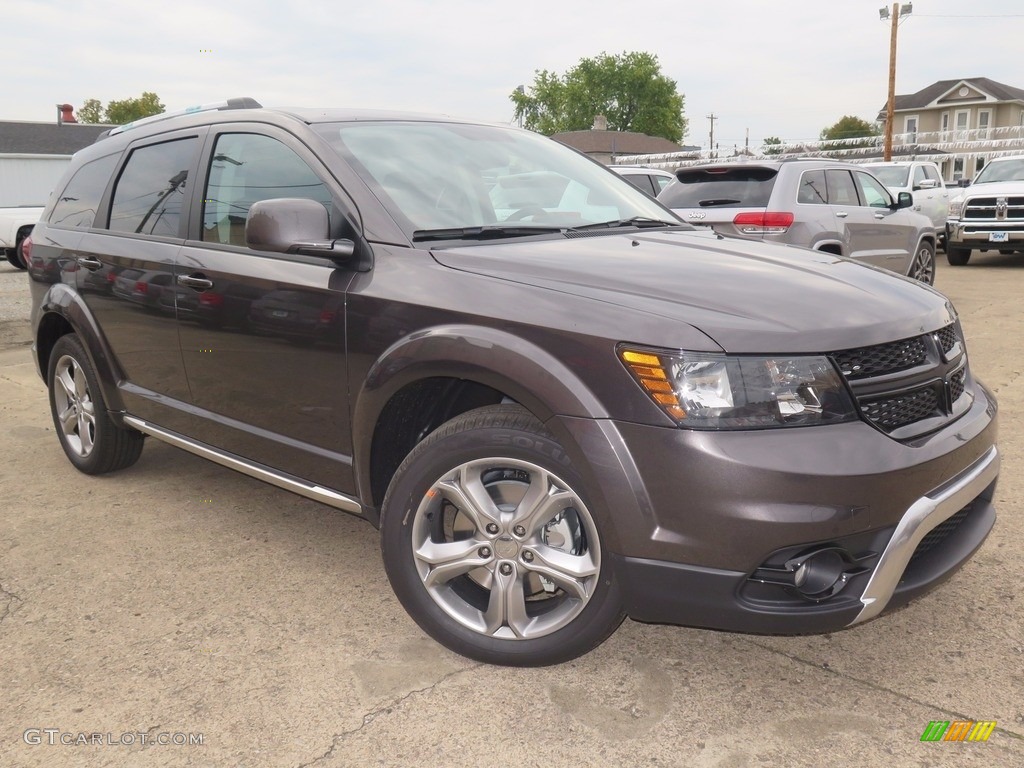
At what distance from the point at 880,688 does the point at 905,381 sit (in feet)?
3.01

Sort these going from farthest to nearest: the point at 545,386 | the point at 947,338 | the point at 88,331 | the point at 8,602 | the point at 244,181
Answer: the point at 88,331 < the point at 244,181 < the point at 8,602 < the point at 947,338 < the point at 545,386

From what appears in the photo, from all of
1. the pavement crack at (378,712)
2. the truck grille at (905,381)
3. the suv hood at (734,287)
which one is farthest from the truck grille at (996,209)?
the pavement crack at (378,712)

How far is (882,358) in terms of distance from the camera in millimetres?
2623

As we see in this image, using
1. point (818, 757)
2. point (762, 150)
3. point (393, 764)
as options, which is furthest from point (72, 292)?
point (762, 150)

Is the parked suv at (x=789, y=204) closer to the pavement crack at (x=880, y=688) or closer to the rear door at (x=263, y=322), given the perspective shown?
the rear door at (x=263, y=322)

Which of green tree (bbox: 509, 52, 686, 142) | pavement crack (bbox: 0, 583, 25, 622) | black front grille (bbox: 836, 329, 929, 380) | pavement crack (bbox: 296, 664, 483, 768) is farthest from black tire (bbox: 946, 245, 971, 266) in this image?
green tree (bbox: 509, 52, 686, 142)

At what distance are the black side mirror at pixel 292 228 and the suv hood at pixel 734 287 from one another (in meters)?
0.38

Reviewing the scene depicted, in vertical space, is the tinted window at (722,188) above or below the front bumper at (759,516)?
above

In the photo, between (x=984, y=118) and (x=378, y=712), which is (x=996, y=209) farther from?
(x=984, y=118)

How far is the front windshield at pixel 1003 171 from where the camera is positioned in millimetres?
17000

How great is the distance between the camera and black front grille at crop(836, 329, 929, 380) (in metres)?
2.53

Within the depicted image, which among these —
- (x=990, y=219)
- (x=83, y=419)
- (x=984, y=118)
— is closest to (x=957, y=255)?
(x=990, y=219)

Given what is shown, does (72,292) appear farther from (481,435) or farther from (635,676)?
(635,676)

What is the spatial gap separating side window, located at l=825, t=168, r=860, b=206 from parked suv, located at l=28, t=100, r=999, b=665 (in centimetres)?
596
